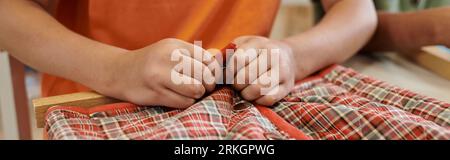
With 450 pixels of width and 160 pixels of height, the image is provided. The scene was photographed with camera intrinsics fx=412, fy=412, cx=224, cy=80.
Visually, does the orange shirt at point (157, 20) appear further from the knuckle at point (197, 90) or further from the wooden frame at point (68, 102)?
the knuckle at point (197, 90)

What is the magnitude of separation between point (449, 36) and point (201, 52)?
49 centimetres

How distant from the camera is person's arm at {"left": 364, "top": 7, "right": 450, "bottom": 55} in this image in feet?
2.39

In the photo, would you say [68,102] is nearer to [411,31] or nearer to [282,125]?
[282,125]

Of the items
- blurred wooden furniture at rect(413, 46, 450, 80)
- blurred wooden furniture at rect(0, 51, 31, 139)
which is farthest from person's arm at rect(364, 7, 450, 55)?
blurred wooden furniture at rect(0, 51, 31, 139)

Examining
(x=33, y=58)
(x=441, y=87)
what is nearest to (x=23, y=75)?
(x=33, y=58)

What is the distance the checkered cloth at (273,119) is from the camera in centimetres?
41

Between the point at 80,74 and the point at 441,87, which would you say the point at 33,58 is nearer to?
the point at 80,74

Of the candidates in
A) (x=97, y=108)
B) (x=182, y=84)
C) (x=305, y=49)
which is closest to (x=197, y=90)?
(x=182, y=84)

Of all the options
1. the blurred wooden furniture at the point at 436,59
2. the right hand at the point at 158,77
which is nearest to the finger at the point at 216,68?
the right hand at the point at 158,77

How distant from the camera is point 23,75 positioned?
79 centimetres

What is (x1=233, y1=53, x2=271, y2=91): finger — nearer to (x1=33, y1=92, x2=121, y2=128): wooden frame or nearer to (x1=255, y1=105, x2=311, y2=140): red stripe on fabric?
(x1=255, y1=105, x2=311, y2=140): red stripe on fabric

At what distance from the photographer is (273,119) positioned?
1.52 ft

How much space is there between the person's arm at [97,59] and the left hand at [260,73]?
39mm
